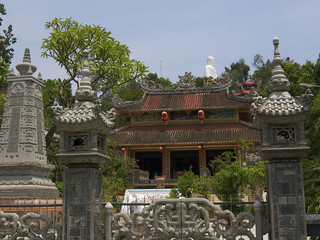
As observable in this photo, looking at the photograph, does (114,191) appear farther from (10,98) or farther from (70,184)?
(70,184)

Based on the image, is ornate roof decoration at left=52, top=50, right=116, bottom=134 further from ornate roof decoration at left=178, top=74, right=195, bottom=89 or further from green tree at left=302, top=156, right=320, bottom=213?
ornate roof decoration at left=178, top=74, right=195, bottom=89

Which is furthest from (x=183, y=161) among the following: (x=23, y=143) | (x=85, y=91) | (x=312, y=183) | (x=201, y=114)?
(x=85, y=91)

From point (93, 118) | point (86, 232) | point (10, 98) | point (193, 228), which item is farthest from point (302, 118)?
point (10, 98)

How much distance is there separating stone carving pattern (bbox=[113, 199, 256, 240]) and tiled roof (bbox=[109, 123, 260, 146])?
22.4m

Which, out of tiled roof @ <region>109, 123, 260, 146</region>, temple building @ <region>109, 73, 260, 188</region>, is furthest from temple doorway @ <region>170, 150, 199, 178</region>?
tiled roof @ <region>109, 123, 260, 146</region>

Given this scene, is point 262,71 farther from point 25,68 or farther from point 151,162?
point 25,68

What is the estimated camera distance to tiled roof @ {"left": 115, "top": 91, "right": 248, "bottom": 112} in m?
32.0

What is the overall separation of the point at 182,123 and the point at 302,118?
26093 mm

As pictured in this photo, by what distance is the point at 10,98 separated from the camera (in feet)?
47.2

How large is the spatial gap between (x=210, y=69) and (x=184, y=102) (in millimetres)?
23169

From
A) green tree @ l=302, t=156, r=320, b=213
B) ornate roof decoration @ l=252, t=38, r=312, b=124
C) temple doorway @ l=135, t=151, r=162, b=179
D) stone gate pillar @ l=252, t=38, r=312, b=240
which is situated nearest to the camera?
stone gate pillar @ l=252, t=38, r=312, b=240

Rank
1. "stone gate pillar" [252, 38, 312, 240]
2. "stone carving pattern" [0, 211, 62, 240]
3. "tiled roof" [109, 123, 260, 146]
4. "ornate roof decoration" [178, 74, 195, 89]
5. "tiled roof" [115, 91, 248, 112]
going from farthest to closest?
"ornate roof decoration" [178, 74, 195, 89]
"tiled roof" [115, 91, 248, 112]
"tiled roof" [109, 123, 260, 146]
"stone carving pattern" [0, 211, 62, 240]
"stone gate pillar" [252, 38, 312, 240]

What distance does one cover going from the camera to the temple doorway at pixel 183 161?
32812mm

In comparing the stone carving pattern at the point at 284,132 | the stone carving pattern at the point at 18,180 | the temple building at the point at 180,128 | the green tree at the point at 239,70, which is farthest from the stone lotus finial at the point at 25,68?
the green tree at the point at 239,70
